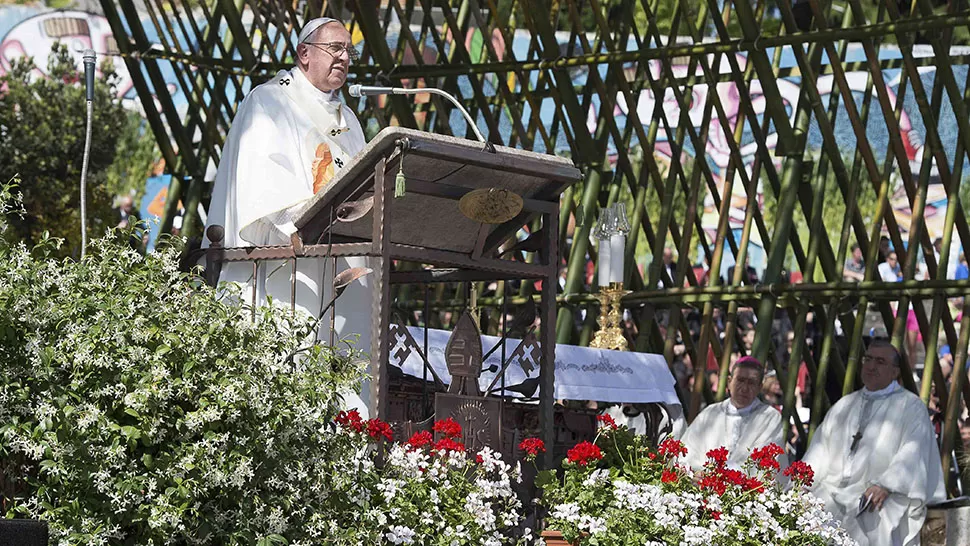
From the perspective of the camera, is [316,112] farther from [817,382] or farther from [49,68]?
[49,68]

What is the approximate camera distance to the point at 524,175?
4422mm

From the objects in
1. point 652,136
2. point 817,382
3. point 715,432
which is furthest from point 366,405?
point 652,136

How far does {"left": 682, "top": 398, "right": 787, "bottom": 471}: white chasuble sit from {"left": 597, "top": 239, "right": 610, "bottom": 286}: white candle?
0.70 meters

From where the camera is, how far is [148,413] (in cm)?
329

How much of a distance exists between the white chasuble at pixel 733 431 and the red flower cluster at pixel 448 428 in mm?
2910

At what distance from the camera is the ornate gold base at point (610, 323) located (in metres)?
6.98

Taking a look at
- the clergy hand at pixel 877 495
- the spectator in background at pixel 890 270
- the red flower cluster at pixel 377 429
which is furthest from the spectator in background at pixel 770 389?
the red flower cluster at pixel 377 429

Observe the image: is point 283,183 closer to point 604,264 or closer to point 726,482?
point 726,482

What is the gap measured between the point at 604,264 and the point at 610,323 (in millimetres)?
253

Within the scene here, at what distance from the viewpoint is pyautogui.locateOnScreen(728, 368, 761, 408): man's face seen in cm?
691

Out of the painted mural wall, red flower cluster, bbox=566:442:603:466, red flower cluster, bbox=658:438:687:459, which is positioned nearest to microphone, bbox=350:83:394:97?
red flower cluster, bbox=566:442:603:466

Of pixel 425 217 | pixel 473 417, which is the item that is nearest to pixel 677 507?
pixel 473 417

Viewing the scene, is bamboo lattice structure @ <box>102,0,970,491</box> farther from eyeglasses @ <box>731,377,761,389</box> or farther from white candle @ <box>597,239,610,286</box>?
white candle @ <box>597,239,610,286</box>

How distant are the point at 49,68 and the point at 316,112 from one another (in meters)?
12.8
